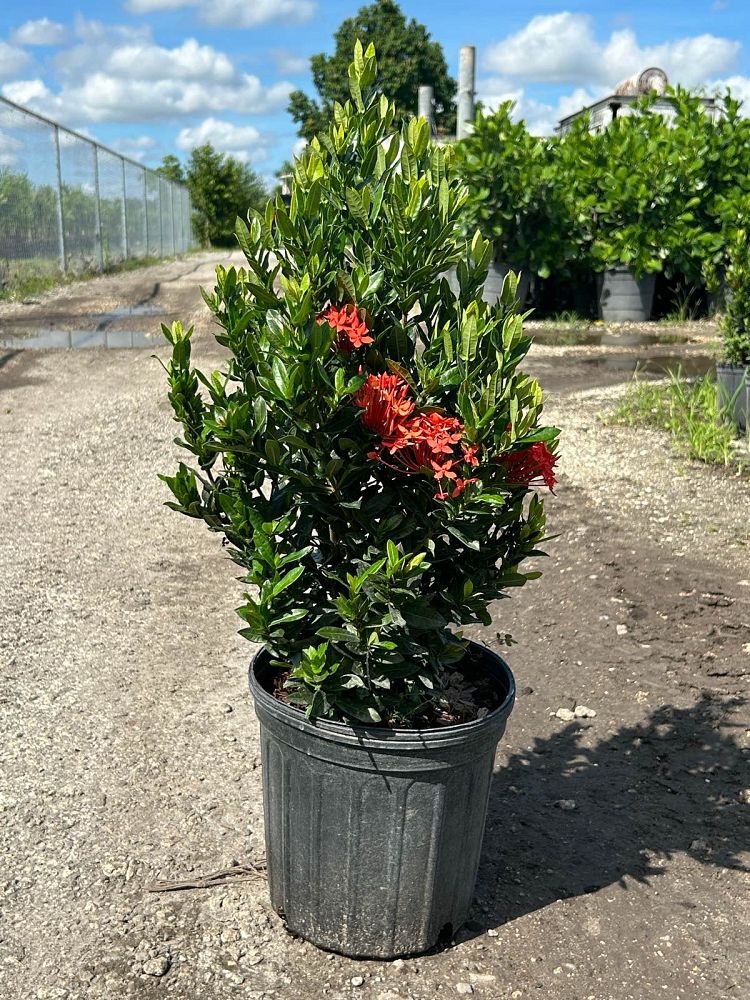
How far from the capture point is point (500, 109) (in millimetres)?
12531

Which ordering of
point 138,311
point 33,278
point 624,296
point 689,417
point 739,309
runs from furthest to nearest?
point 33,278
point 138,311
point 624,296
point 689,417
point 739,309

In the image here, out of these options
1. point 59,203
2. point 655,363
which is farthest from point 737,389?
point 59,203

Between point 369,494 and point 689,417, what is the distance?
5341 millimetres

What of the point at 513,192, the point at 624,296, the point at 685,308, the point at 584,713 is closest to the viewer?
the point at 584,713

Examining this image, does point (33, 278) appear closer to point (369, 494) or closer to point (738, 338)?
point (738, 338)

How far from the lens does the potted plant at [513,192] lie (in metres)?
12.4

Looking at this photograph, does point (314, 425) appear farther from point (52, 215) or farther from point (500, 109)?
point (52, 215)

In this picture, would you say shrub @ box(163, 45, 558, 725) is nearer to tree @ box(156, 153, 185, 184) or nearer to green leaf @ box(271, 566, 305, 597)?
green leaf @ box(271, 566, 305, 597)

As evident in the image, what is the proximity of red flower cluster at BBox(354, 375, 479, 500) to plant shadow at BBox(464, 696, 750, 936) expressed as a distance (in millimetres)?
1268

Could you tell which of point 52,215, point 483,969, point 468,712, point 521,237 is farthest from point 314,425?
point 52,215

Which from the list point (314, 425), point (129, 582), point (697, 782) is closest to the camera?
point (314, 425)

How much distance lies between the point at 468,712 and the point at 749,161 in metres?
12.7

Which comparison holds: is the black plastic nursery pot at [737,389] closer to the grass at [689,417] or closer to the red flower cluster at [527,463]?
the grass at [689,417]

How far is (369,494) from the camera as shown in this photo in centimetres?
229
